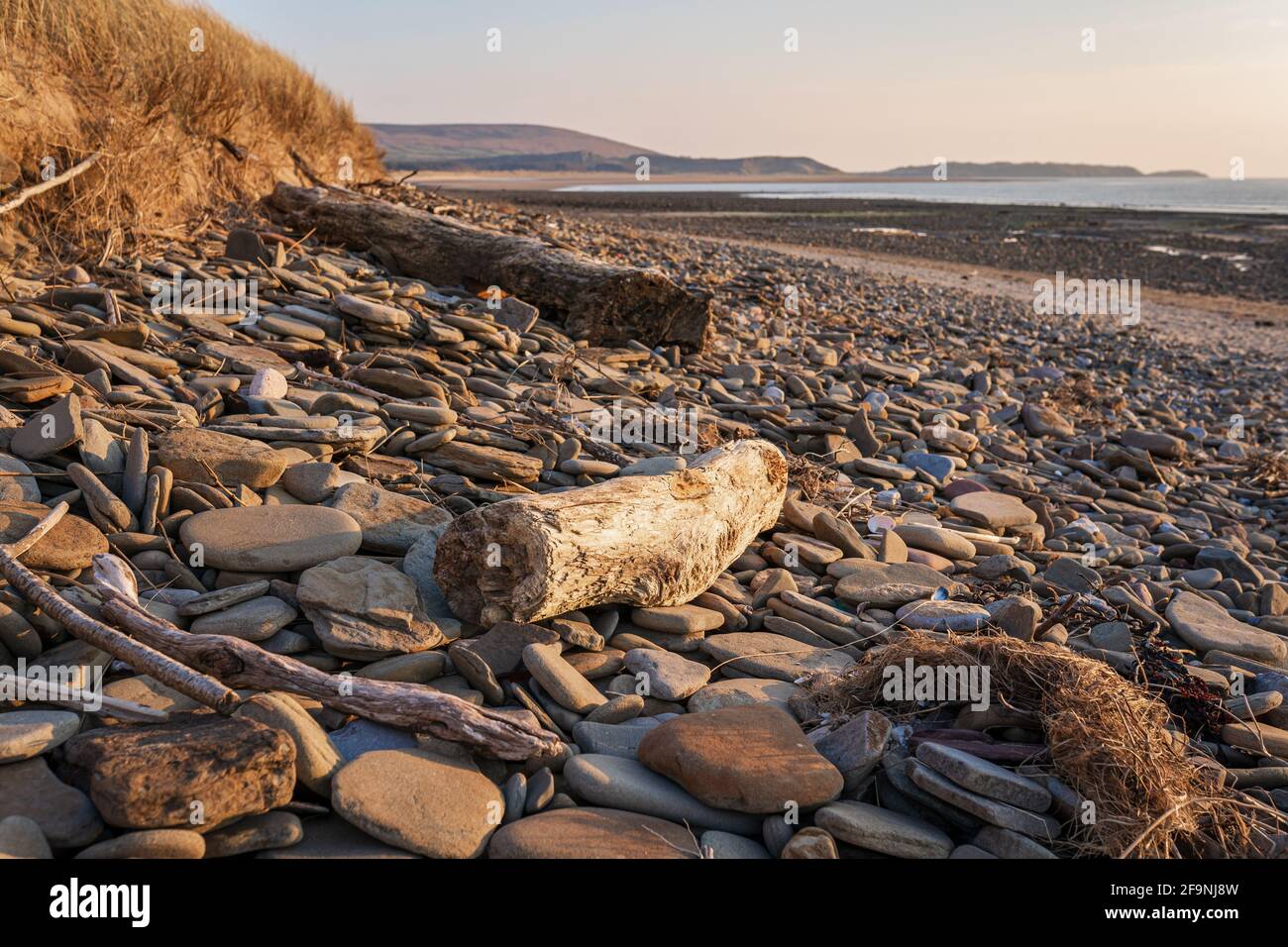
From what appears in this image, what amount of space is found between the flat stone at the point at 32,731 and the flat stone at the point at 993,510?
4582mm

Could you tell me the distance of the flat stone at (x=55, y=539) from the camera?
9.93 ft

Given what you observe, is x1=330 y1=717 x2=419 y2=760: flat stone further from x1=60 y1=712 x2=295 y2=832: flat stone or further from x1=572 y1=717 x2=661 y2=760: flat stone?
x1=572 y1=717 x2=661 y2=760: flat stone

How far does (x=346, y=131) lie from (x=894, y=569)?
12022 millimetres

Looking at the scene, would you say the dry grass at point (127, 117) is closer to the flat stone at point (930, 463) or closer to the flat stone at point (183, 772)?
the flat stone at point (183, 772)

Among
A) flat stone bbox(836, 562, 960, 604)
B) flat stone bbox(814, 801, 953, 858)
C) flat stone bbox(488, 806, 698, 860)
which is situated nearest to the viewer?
flat stone bbox(488, 806, 698, 860)

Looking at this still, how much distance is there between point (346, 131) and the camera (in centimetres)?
1339

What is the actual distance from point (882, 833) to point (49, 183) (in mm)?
6392

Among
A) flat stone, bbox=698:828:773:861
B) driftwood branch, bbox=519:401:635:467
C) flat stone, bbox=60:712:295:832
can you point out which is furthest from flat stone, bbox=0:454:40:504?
flat stone, bbox=698:828:773:861

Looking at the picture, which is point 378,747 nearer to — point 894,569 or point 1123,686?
point 1123,686

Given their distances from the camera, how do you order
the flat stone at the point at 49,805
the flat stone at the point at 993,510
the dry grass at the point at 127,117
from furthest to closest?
the dry grass at the point at 127,117
the flat stone at the point at 993,510
the flat stone at the point at 49,805

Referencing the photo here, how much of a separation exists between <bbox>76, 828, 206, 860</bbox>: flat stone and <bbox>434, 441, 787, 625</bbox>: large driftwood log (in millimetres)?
1230

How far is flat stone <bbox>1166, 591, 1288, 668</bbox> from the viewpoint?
396 cm

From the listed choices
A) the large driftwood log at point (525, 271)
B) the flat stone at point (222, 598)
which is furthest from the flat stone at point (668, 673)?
the large driftwood log at point (525, 271)

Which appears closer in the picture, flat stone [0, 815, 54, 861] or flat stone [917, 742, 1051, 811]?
flat stone [0, 815, 54, 861]
